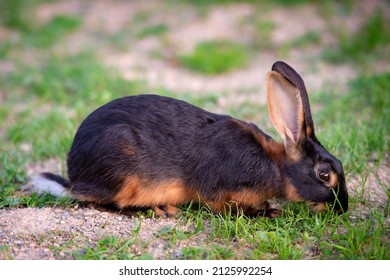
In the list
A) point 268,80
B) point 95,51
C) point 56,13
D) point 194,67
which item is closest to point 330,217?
point 268,80

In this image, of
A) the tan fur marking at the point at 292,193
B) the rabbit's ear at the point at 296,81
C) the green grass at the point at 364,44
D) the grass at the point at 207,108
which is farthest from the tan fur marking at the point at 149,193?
the green grass at the point at 364,44

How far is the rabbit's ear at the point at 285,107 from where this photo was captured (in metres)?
4.00

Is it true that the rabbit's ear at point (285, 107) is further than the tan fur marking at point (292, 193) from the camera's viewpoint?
No

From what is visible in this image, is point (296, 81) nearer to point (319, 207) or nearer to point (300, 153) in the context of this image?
point (300, 153)

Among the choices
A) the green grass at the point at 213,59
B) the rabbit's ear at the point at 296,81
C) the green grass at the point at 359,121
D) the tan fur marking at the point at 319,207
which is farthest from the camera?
the green grass at the point at 213,59

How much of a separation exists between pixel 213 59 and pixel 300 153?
4.54 metres

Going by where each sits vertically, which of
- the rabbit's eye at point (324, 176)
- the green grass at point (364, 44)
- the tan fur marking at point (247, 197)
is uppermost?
the green grass at point (364, 44)

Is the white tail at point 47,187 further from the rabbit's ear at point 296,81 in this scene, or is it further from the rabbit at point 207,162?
the rabbit's ear at point 296,81

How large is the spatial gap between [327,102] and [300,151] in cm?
275

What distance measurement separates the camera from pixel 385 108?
6355mm

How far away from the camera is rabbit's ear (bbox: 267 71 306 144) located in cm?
400

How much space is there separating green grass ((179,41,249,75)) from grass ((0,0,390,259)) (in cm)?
1

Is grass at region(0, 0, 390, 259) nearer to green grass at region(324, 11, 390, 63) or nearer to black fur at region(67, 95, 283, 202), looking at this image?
green grass at region(324, 11, 390, 63)

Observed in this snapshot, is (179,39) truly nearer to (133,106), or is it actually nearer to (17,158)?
(17,158)
